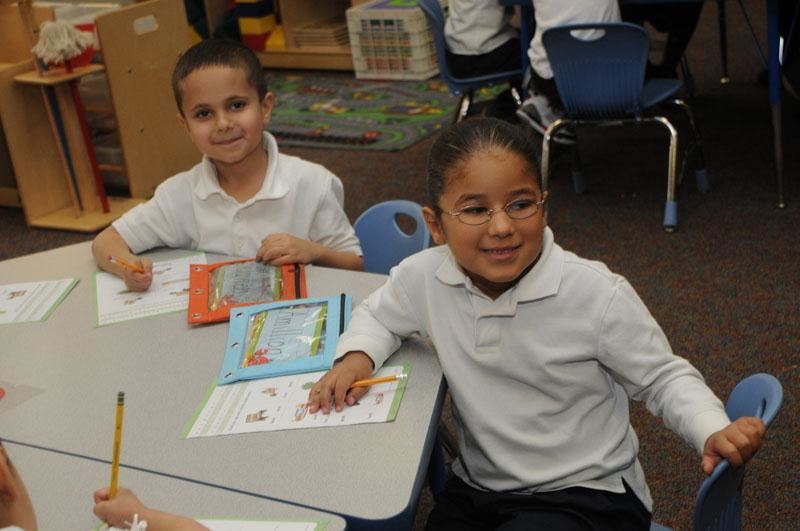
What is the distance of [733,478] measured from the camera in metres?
1.27

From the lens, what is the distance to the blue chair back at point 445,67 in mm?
3643

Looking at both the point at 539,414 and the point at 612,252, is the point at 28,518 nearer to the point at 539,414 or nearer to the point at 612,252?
the point at 539,414

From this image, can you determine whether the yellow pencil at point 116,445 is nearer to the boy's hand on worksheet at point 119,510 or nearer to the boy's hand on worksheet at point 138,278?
the boy's hand on worksheet at point 119,510

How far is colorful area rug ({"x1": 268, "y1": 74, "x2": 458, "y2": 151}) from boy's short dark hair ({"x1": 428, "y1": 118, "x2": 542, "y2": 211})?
9.74ft

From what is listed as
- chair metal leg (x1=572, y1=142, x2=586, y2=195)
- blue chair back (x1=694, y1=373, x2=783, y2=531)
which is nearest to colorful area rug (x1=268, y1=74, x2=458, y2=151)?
chair metal leg (x1=572, y1=142, x2=586, y2=195)

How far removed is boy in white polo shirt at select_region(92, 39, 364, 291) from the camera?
205 centimetres

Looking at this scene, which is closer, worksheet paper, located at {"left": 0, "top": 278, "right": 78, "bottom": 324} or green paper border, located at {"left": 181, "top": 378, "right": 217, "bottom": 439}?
green paper border, located at {"left": 181, "top": 378, "right": 217, "bottom": 439}

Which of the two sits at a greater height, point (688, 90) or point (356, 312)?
point (356, 312)

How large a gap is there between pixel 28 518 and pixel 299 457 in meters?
0.39

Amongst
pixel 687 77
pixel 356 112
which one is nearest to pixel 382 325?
pixel 687 77

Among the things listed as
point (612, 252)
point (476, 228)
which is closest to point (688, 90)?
point (612, 252)

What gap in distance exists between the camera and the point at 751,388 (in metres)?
1.37

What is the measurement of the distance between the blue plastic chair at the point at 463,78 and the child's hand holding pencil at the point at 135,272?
1.87 m

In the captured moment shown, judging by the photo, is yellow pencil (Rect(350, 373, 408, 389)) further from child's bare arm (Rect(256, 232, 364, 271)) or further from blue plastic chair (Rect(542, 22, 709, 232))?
blue plastic chair (Rect(542, 22, 709, 232))
